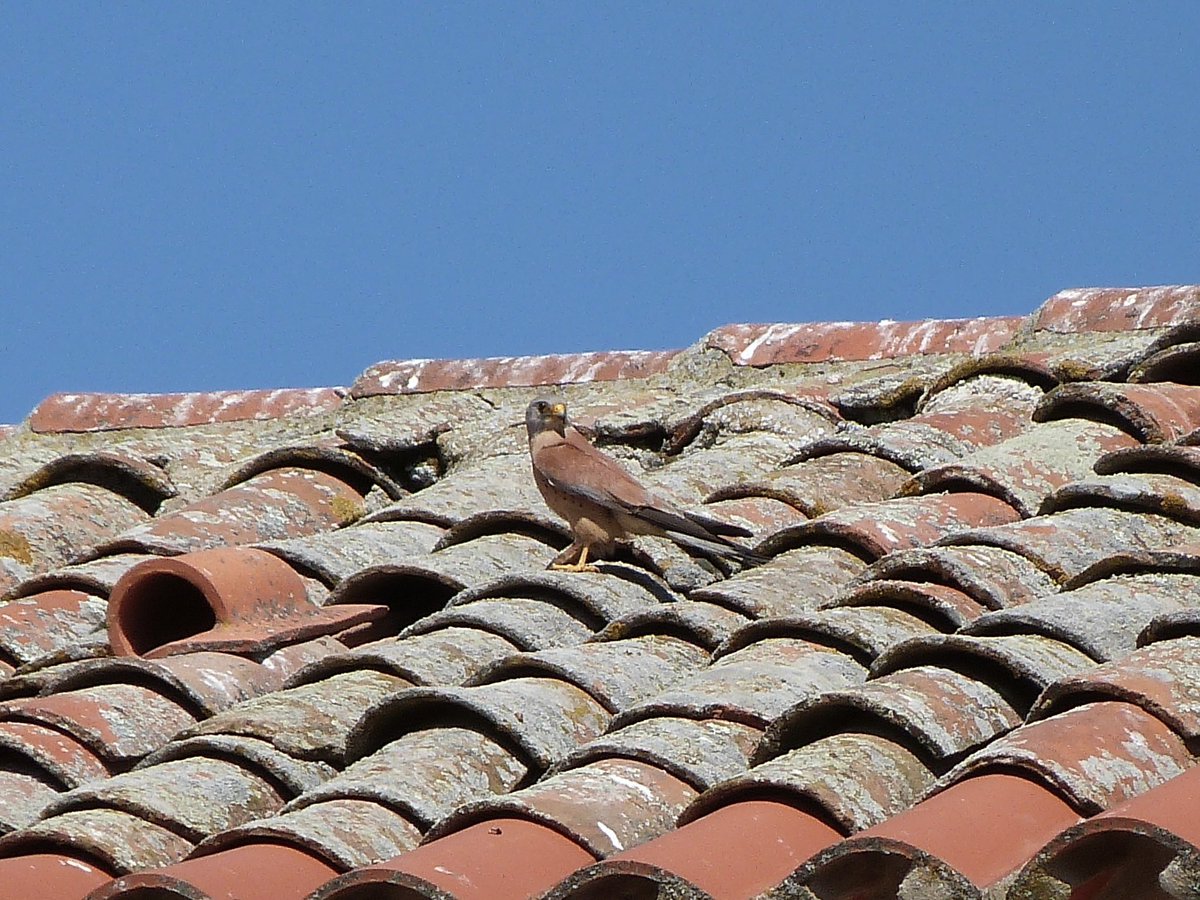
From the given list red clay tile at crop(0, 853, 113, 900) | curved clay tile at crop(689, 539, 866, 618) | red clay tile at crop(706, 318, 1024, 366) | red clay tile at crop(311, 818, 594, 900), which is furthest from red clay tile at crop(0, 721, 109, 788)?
red clay tile at crop(706, 318, 1024, 366)

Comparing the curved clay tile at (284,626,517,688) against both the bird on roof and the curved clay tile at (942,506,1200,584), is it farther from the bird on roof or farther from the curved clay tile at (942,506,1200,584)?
the curved clay tile at (942,506,1200,584)

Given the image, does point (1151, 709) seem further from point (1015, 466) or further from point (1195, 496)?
point (1015, 466)

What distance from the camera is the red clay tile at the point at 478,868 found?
104 inches

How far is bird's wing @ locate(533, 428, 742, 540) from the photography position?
15.6 ft

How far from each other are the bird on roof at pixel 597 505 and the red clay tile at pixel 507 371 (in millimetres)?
1459

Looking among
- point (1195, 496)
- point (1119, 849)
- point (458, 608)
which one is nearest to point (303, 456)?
point (458, 608)

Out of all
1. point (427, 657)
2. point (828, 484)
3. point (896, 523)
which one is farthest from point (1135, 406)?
point (427, 657)

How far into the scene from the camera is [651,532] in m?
4.91

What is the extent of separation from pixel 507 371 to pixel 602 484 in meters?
2.11

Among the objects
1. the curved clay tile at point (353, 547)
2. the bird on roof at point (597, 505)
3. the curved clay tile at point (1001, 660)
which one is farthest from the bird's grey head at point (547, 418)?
the curved clay tile at point (1001, 660)

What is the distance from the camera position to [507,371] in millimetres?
7137

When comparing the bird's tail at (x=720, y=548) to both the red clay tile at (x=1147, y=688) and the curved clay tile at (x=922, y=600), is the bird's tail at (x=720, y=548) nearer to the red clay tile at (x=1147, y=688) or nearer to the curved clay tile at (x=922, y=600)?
the curved clay tile at (x=922, y=600)

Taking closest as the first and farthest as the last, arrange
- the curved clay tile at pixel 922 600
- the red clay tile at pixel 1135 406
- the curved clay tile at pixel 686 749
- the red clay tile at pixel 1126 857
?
the red clay tile at pixel 1126 857 → the curved clay tile at pixel 686 749 → the curved clay tile at pixel 922 600 → the red clay tile at pixel 1135 406

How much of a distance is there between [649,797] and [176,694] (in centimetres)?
142
